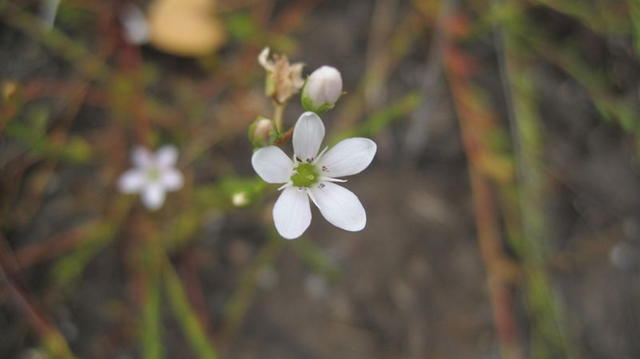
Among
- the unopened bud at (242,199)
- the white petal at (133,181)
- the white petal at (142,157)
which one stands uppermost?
the white petal at (142,157)

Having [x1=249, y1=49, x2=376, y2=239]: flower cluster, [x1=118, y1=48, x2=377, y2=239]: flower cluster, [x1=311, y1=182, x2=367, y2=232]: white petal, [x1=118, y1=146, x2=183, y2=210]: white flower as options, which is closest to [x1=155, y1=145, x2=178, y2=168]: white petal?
[x1=118, y1=146, x2=183, y2=210]: white flower

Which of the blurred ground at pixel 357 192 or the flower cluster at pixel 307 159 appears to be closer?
the flower cluster at pixel 307 159

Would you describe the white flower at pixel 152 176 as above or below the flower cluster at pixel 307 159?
above

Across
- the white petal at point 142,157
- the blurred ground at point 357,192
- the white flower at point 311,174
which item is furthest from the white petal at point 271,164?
the white petal at point 142,157

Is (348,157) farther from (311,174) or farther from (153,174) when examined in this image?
(153,174)

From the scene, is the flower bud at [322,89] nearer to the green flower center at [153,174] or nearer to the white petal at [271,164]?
the white petal at [271,164]
